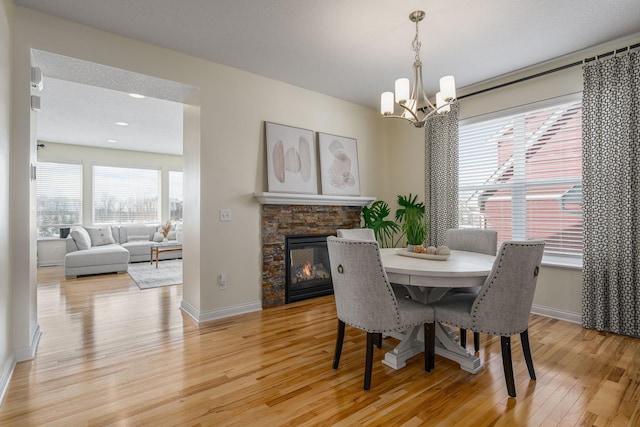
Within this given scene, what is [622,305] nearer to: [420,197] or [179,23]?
[420,197]

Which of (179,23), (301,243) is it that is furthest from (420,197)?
(179,23)

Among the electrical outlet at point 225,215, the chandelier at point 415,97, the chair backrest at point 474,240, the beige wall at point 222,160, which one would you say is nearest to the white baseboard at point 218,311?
the beige wall at point 222,160

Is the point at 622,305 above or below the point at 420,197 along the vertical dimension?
below

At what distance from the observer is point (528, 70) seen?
340 centimetres

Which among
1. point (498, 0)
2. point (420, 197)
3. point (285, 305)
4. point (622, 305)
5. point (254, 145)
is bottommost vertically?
point (285, 305)

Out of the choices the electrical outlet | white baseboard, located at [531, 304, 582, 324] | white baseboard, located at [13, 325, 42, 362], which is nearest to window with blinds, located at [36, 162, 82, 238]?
white baseboard, located at [13, 325, 42, 362]

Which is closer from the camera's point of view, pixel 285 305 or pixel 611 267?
pixel 611 267

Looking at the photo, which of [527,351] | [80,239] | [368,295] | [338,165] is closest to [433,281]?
[368,295]

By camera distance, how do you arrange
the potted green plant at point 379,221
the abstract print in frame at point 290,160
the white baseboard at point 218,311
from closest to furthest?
the white baseboard at point 218,311, the abstract print in frame at point 290,160, the potted green plant at point 379,221

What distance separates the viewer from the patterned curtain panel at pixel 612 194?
2.70m

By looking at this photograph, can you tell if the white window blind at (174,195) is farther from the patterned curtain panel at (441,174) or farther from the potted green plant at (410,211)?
the patterned curtain panel at (441,174)

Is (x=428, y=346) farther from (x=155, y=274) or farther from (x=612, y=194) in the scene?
(x=155, y=274)

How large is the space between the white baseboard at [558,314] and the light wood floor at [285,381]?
118mm

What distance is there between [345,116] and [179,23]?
242cm
